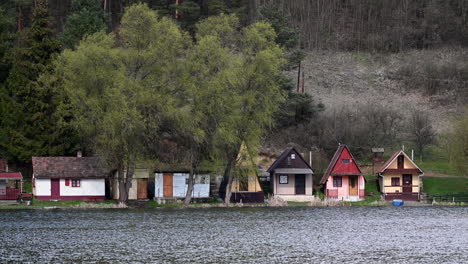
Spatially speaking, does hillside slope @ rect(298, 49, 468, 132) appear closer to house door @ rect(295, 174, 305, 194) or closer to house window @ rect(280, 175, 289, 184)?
house door @ rect(295, 174, 305, 194)

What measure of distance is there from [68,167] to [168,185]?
906 centimetres

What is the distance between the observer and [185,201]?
225 feet

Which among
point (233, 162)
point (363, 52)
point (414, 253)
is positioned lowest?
point (414, 253)

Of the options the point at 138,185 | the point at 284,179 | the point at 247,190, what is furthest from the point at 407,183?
the point at 138,185

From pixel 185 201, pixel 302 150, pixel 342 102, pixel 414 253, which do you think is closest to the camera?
pixel 414 253

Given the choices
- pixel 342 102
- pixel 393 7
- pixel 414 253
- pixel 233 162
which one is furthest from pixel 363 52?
pixel 414 253

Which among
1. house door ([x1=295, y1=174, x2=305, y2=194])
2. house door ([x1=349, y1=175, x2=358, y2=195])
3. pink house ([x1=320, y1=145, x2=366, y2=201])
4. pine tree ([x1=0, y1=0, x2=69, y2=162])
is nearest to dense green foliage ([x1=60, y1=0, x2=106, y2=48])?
pine tree ([x1=0, y1=0, x2=69, y2=162])

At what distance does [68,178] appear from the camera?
69.1 metres

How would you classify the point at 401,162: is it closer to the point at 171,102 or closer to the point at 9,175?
the point at 171,102

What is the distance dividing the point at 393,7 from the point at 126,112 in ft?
211

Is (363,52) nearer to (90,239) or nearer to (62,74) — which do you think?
(62,74)

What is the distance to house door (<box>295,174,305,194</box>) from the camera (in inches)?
2926

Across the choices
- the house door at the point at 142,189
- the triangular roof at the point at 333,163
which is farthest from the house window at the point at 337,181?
the house door at the point at 142,189

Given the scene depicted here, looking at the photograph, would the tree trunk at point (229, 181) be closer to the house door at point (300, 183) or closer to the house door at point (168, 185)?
the house door at point (168, 185)
